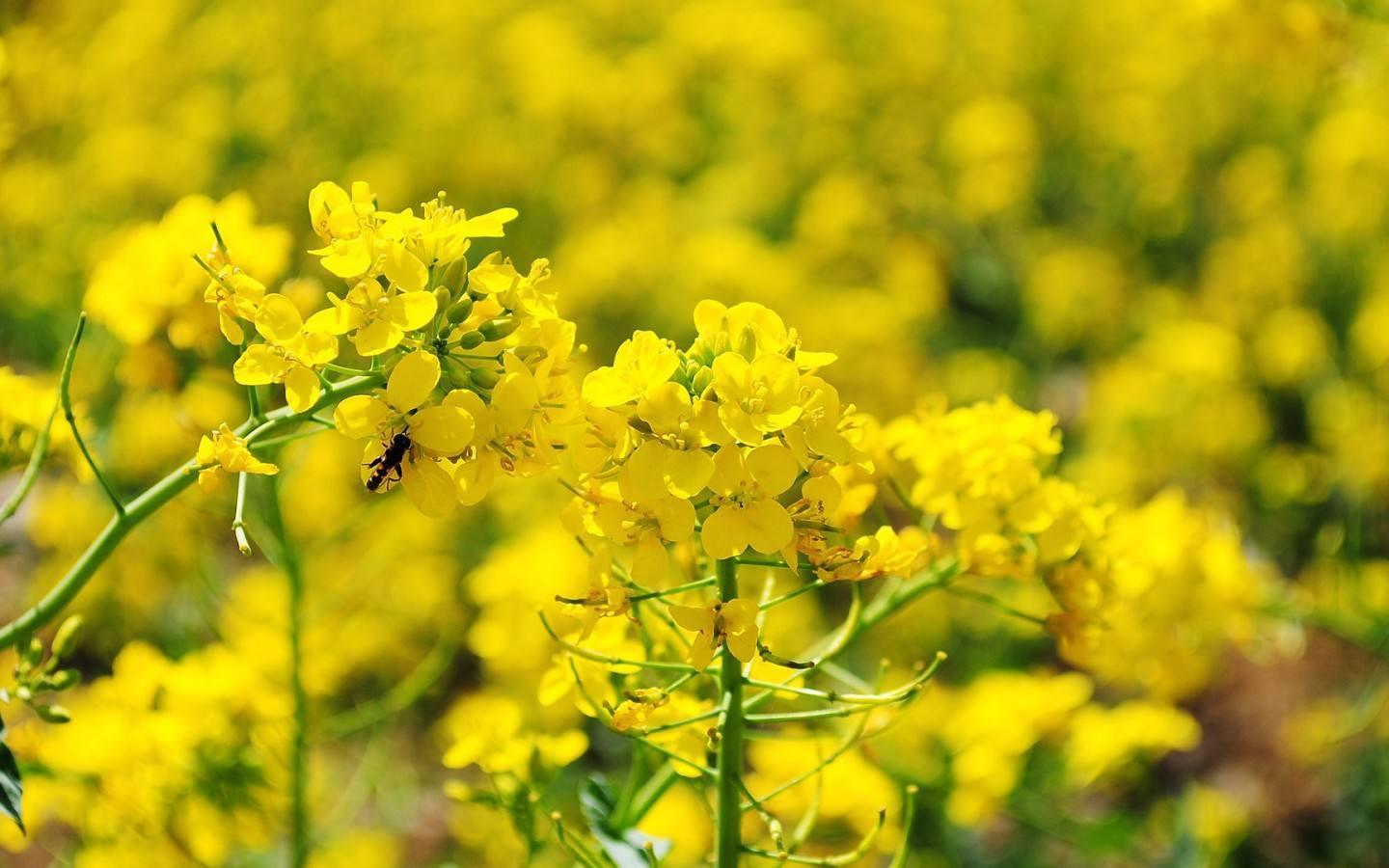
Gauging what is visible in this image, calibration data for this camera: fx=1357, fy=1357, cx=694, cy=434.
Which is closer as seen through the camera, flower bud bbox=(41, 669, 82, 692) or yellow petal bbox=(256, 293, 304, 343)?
yellow petal bbox=(256, 293, 304, 343)

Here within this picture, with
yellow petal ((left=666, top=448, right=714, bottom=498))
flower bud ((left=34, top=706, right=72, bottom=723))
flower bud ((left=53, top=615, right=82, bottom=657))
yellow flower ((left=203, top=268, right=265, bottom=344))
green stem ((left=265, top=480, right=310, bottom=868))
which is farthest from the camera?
green stem ((left=265, top=480, right=310, bottom=868))

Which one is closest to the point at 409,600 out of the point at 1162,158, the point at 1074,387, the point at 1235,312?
the point at 1074,387

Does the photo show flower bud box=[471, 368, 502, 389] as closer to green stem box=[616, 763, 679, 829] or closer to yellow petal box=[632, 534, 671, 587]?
yellow petal box=[632, 534, 671, 587]

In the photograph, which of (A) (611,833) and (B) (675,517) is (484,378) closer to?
(B) (675,517)

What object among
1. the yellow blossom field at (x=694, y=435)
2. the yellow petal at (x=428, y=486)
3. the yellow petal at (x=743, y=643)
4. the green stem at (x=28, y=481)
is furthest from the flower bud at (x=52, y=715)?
the yellow petal at (x=743, y=643)

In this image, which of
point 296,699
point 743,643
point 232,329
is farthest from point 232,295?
point 296,699

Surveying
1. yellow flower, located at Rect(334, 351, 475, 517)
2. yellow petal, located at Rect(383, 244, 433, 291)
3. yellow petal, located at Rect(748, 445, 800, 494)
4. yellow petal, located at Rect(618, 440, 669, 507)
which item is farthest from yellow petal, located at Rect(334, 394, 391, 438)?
yellow petal, located at Rect(748, 445, 800, 494)

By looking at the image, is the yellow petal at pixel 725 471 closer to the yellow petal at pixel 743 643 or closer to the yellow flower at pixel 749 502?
the yellow flower at pixel 749 502
